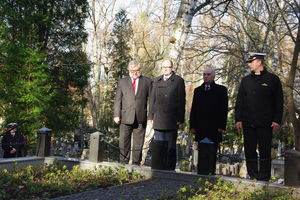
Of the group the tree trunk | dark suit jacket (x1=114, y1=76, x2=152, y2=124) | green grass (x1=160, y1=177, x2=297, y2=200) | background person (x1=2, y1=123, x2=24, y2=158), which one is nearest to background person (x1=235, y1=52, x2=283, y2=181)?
green grass (x1=160, y1=177, x2=297, y2=200)

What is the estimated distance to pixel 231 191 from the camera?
472 centimetres

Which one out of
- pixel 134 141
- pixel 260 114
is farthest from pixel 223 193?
pixel 134 141

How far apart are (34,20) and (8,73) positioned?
10.7 ft

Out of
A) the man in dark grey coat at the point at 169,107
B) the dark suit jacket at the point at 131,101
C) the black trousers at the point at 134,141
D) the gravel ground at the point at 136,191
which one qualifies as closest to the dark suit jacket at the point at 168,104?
the man in dark grey coat at the point at 169,107

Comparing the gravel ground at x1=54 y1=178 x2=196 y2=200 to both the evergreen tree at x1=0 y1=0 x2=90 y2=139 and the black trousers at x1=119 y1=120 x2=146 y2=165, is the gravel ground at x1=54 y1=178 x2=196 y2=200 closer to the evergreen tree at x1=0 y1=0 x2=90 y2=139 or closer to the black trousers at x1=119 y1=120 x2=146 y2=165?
the black trousers at x1=119 y1=120 x2=146 y2=165

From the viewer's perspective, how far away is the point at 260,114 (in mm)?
5754

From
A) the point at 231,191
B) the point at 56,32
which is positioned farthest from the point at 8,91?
the point at 231,191

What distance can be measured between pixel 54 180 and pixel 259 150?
134 inches

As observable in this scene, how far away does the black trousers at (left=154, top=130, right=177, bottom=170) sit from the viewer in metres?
6.54

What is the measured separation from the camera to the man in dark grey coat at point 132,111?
6.93 meters

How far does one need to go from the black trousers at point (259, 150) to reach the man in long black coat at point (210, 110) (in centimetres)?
62

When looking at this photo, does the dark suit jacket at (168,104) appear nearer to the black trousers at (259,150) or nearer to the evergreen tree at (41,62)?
the black trousers at (259,150)

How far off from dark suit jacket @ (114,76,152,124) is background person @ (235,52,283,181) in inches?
77.1

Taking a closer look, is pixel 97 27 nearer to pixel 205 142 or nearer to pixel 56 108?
pixel 56 108
